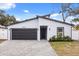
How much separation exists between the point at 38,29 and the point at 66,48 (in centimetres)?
183

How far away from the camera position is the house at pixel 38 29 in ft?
56.7

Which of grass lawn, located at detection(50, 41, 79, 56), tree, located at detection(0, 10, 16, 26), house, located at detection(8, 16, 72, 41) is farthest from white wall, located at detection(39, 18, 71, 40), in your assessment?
tree, located at detection(0, 10, 16, 26)

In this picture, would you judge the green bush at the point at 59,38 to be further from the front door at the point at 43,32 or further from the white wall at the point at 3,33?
the white wall at the point at 3,33

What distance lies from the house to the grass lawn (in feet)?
1.60

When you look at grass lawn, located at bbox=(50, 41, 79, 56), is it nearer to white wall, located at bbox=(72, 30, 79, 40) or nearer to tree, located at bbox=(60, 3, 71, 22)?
white wall, located at bbox=(72, 30, 79, 40)

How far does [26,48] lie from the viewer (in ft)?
55.7

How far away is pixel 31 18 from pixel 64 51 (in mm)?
2371

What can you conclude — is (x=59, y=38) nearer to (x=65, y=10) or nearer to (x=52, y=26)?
(x=52, y=26)

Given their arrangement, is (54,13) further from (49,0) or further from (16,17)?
(16,17)

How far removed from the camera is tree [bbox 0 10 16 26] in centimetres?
1681

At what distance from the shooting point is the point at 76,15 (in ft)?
55.8

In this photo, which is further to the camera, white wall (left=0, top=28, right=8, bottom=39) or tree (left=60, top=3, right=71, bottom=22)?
white wall (left=0, top=28, right=8, bottom=39)

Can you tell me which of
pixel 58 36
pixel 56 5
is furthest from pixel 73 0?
pixel 58 36

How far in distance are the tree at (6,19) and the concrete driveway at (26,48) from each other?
0.99 meters
